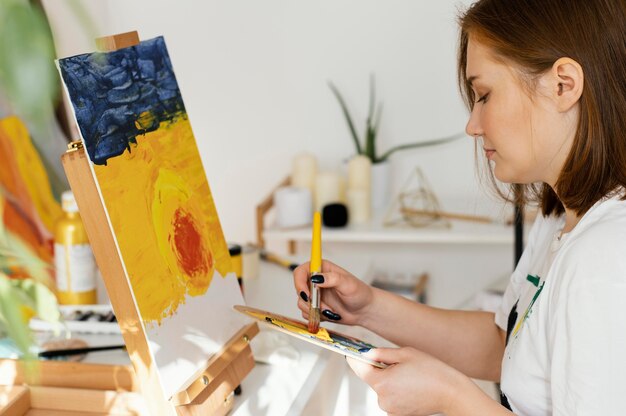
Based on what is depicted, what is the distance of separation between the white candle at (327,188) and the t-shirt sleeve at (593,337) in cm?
139

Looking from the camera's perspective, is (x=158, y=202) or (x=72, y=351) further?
(x=72, y=351)

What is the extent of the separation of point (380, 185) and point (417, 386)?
1.47 meters

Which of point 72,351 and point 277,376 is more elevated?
point 72,351

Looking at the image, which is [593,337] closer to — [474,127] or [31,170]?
[474,127]

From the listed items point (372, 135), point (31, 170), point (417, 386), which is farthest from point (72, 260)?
point (372, 135)

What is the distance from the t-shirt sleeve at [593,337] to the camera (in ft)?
2.44

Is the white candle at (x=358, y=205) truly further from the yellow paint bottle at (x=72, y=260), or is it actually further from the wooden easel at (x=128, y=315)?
Answer: the wooden easel at (x=128, y=315)

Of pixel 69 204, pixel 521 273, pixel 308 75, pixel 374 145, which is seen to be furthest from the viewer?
pixel 308 75

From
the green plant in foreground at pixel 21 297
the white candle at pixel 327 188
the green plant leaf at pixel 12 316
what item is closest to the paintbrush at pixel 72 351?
the green plant in foreground at pixel 21 297

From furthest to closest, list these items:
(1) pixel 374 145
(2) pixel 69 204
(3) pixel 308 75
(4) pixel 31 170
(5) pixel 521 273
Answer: (3) pixel 308 75, (1) pixel 374 145, (4) pixel 31 170, (2) pixel 69 204, (5) pixel 521 273

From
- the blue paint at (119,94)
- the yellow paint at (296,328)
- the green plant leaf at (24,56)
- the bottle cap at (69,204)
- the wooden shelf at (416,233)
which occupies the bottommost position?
the wooden shelf at (416,233)

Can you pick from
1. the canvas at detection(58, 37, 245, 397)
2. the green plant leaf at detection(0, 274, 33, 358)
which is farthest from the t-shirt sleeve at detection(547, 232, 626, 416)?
the green plant leaf at detection(0, 274, 33, 358)

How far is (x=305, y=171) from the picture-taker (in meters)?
2.23

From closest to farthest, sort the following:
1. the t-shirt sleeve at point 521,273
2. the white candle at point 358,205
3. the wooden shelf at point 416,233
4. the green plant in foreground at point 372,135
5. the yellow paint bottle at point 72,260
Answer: the t-shirt sleeve at point 521,273
the yellow paint bottle at point 72,260
the wooden shelf at point 416,233
the white candle at point 358,205
the green plant in foreground at point 372,135
